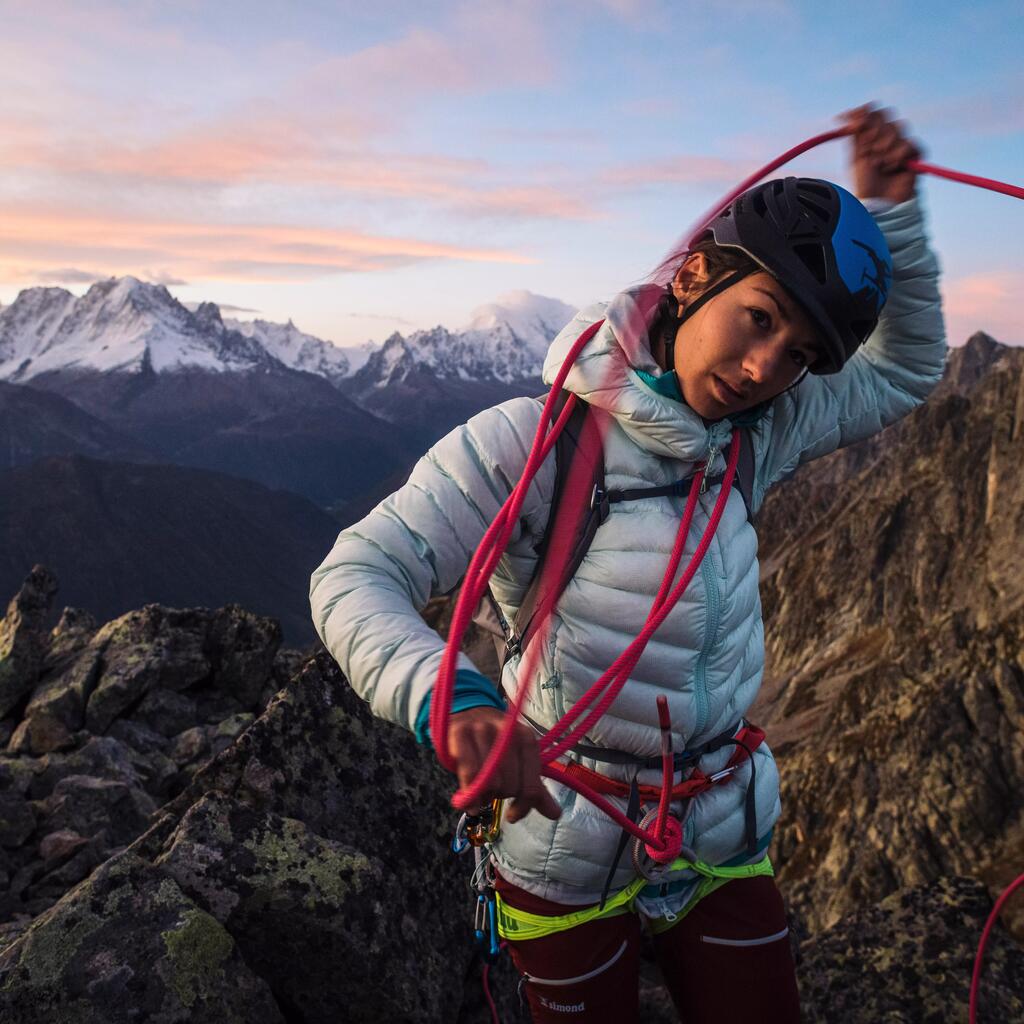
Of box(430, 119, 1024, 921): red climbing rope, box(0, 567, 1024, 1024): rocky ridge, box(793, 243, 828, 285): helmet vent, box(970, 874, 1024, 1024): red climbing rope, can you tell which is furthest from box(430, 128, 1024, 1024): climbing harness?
box(970, 874, 1024, 1024): red climbing rope

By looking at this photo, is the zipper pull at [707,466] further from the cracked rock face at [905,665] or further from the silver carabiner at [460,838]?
the cracked rock face at [905,665]

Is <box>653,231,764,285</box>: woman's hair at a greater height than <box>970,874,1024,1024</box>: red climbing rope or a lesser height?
greater

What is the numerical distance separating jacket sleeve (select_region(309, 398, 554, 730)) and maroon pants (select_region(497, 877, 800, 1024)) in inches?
72.8

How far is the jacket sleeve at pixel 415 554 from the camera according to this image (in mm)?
2902

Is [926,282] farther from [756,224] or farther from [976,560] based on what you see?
[976,560]

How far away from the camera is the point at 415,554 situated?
330 centimetres

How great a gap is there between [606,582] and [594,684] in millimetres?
456

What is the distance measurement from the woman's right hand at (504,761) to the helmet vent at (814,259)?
2.47m

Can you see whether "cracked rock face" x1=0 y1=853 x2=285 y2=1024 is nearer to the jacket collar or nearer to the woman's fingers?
the woman's fingers

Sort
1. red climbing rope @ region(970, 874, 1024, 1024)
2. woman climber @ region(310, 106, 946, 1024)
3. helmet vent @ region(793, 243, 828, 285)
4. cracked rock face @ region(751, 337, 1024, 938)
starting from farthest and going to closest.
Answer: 1. cracked rock face @ region(751, 337, 1024, 938)
2. red climbing rope @ region(970, 874, 1024, 1024)
3. helmet vent @ region(793, 243, 828, 285)
4. woman climber @ region(310, 106, 946, 1024)

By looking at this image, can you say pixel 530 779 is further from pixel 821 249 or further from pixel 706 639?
pixel 821 249

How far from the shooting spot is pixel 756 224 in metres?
3.78

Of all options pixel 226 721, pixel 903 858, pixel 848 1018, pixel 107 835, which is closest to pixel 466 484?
pixel 848 1018

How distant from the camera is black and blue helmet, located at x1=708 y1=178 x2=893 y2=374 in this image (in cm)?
368
